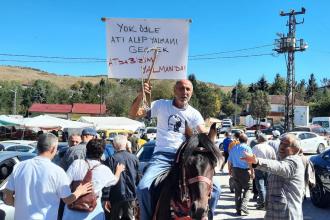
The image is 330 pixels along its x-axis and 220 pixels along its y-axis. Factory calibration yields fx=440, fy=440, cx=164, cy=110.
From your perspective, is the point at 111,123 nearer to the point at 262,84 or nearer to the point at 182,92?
the point at 182,92

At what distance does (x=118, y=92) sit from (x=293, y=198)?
74.0 meters

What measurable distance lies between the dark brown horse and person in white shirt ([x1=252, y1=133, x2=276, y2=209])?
260 inches

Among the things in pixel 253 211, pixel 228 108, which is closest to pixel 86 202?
pixel 253 211

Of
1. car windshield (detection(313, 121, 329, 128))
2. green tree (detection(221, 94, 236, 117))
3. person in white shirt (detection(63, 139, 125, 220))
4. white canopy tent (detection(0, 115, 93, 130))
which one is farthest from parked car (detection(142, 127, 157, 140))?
green tree (detection(221, 94, 236, 117))

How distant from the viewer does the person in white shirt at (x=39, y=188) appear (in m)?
4.72

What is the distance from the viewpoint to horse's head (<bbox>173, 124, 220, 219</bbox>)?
12.9ft

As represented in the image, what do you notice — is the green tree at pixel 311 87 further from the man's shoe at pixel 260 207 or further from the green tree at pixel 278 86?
the man's shoe at pixel 260 207

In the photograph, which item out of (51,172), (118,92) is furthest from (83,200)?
(118,92)

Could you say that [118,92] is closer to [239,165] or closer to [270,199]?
[239,165]

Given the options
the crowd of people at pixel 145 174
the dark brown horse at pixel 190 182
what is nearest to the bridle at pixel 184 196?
the dark brown horse at pixel 190 182

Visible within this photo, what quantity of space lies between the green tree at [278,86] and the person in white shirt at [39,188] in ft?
388

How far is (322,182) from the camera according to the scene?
11148 millimetres

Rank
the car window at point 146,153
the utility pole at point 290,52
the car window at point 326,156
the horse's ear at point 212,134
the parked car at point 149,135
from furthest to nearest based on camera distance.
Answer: the utility pole at point 290,52 < the parked car at point 149,135 < the car window at point 146,153 < the car window at point 326,156 < the horse's ear at point 212,134

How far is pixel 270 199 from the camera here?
5855 millimetres
